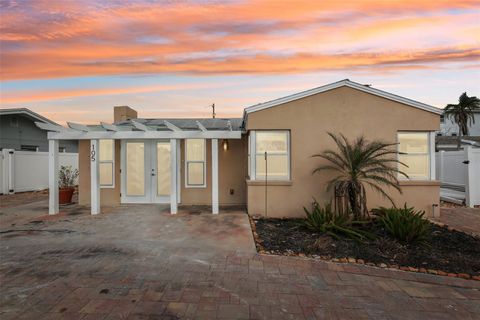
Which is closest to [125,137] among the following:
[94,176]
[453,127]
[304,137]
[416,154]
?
[94,176]

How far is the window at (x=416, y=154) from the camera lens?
27.9 feet

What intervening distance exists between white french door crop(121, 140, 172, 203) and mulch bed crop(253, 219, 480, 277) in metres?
4.71

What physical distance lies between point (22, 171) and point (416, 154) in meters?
16.4

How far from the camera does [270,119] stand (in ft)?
27.4

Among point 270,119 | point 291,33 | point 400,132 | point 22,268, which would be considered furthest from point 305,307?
Result: point 291,33

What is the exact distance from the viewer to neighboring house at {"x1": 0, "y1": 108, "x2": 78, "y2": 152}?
51.2 ft

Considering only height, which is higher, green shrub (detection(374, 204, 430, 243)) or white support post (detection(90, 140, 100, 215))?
white support post (detection(90, 140, 100, 215))

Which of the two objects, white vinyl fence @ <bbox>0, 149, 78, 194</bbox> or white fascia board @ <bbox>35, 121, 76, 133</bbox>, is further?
white vinyl fence @ <bbox>0, 149, 78, 194</bbox>

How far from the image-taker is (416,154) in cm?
853

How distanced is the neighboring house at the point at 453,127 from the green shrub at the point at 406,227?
32.2m

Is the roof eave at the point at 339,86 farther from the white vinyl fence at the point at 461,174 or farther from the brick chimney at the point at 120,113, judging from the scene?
the brick chimney at the point at 120,113

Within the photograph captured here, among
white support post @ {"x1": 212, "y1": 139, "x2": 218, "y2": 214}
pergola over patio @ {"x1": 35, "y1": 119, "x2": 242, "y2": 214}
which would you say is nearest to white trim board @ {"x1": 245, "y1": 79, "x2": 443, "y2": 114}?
pergola over patio @ {"x1": 35, "y1": 119, "x2": 242, "y2": 214}

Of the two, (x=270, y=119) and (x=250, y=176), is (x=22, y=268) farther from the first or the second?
(x=270, y=119)

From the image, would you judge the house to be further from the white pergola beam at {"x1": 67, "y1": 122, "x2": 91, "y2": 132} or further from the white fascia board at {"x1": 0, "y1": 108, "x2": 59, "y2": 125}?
the white fascia board at {"x1": 0, "y1": 108, "x2": 59, "y2": 125}
